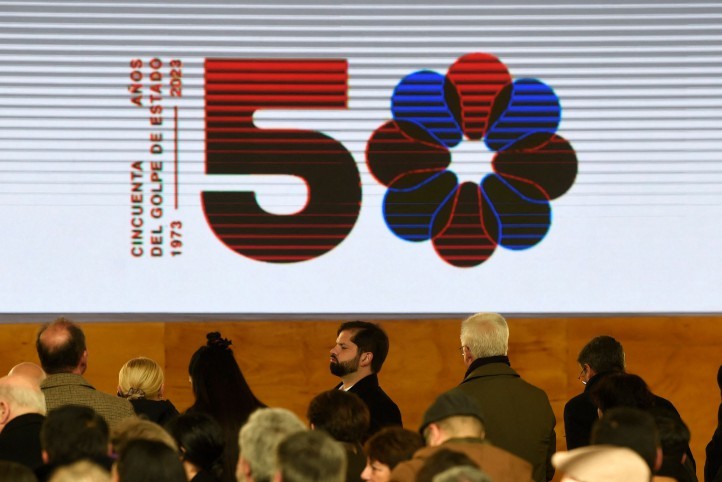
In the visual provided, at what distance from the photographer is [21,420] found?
162 inches

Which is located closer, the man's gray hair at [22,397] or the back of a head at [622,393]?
the man's gray hair at [22,397]

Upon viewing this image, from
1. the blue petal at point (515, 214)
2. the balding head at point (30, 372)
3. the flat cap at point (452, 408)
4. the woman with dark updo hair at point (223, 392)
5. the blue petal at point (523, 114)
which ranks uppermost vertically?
the blue petal at point (523, 114)

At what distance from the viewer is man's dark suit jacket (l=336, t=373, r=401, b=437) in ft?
16.4

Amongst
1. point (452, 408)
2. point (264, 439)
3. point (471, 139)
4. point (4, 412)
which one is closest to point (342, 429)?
point (452, 408)

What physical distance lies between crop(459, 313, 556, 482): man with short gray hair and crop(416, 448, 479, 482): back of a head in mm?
1651

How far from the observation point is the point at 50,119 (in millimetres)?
7375

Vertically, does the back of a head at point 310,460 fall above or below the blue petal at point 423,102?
below

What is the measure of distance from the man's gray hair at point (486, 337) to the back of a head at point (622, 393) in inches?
16.8

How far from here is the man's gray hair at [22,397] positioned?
4.14 m

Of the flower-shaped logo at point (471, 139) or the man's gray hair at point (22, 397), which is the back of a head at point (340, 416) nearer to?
the man's gray hair at point (22, 397)

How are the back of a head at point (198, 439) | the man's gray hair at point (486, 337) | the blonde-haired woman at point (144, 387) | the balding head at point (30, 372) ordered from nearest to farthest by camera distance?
the back of a head at point (198, 439), the balding head at point (30, 372), the man's gray hair at point (486, 337), the blonde-haired woman at point (144, 387)

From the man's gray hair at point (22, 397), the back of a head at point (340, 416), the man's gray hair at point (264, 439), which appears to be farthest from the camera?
the man's gray hair at point (22, 397)

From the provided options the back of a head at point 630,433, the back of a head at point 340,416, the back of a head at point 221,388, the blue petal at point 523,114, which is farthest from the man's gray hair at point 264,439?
the blue petal at point 523,114

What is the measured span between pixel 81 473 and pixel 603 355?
9.05 feet
